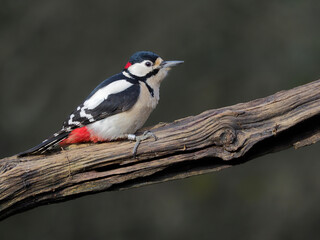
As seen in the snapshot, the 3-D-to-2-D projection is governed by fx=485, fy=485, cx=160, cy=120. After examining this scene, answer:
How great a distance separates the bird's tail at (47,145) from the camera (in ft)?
7.88

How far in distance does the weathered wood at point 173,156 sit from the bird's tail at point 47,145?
0.05 m

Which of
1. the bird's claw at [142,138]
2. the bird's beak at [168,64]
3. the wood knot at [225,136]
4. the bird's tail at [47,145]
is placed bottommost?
the wood knot at [225,136]

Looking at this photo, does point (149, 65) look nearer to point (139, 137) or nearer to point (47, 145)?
point (139, 137)

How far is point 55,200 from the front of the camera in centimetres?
234

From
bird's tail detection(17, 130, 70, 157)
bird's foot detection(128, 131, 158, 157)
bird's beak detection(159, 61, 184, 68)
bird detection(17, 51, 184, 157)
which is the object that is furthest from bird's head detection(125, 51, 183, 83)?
bird's tail detection(17, 130, 70, 157)

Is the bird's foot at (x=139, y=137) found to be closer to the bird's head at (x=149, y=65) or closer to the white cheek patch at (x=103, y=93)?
the white cheek patch at (x=103, y=93)

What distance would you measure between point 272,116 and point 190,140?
16.0 inches

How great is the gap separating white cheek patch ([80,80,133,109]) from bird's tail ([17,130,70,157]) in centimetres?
16

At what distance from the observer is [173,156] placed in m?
2.32

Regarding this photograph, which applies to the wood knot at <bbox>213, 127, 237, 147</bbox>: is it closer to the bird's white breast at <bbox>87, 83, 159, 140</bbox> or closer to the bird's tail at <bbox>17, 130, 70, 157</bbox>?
the bird's white breast at <bbox>87, 83, 159, 140</bbox>

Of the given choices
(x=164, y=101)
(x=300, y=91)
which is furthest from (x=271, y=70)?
(x=300, y=91)

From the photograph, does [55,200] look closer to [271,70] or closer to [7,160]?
[7,160]

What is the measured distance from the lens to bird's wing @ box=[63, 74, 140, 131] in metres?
2.50

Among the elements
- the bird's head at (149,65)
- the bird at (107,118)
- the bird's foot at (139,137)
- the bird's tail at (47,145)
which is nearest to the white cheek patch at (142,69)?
the bird's head at (149,65)
